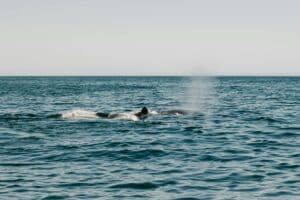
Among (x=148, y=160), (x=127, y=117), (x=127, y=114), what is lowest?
(x=148, y=160)

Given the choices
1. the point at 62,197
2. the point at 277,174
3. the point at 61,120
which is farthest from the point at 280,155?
the point at 61,120

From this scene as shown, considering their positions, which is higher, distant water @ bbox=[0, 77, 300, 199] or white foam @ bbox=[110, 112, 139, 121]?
white foam @ bbox=[110, 112, 139, 121]

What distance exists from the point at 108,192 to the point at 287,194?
5.45 meters

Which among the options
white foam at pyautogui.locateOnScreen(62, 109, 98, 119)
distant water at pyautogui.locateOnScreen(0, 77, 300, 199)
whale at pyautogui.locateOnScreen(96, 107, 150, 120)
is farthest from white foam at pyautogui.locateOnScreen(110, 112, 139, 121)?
distant water at pyautogui.locateOnScreen(0, 77, 300, 199)

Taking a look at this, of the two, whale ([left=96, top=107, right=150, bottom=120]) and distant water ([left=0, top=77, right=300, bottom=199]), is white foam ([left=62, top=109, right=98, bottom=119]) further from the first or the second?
distant water ([left=0, top=77, right=300, bottom=199])

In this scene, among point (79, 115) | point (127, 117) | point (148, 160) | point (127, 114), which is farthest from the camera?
point (79, 115)

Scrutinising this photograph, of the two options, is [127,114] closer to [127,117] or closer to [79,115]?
[127,117]

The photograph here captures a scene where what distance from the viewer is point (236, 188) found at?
1634 cm

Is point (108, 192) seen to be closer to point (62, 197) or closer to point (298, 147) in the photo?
point (62, 197)

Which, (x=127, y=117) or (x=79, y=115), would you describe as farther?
(x=79, y=115)

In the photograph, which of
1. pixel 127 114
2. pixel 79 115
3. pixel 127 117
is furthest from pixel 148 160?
pixel 79 115

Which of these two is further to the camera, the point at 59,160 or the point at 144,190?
the point at 59,160

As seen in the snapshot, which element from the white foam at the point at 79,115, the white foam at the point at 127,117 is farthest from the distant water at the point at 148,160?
the white foam at the point at 79,115

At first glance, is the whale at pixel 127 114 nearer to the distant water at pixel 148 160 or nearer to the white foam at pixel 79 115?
the white foam at pixel 79 115
